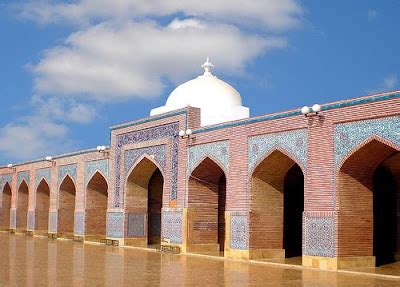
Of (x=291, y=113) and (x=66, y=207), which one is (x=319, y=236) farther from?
(x=66, y=207)

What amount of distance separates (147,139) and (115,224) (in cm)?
311

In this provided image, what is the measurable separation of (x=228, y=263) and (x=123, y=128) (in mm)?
7530

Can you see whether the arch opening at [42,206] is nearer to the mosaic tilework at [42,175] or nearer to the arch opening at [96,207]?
the mosaic tilework at [42,175]

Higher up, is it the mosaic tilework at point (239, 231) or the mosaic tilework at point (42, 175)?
the mosaic tilework at point (42, 175)

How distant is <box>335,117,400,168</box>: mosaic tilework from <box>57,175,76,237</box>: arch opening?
44.6 ft

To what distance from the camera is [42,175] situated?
2466cm

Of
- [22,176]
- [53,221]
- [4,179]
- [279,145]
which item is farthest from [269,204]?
[4,179]

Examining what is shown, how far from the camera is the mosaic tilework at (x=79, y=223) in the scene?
21.1m

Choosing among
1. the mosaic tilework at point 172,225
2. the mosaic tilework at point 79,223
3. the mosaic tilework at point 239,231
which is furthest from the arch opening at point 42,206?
the mosaic tilework at point 239,231

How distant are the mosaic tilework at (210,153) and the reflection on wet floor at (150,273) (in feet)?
8.37

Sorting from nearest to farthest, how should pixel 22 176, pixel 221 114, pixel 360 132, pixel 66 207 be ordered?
pixel 360 132 < pixel 221 114 < pixel 66 207 < pixel 22 176

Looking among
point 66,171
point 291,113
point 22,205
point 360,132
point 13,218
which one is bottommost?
point 13,218

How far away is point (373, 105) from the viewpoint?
36.1 feet

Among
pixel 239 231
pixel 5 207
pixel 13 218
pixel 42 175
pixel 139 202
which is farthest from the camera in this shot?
pixel 5 207
